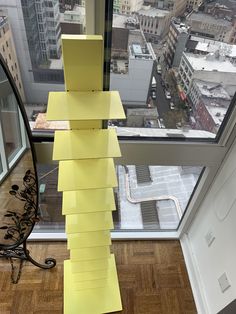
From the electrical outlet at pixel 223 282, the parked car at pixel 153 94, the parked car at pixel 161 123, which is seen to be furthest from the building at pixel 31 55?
the electrical outlet at pixel 223 282

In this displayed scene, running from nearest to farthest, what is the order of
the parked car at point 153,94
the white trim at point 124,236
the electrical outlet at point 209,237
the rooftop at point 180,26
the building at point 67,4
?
the building at point 67,4
the rooftop at point 180,26
the parked car at point 153,94
the electrical outlet at point 209,237
the white trim at point 124,236

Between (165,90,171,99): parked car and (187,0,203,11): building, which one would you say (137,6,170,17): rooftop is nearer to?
(187,0,203,11): building

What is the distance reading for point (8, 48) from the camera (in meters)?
1.19

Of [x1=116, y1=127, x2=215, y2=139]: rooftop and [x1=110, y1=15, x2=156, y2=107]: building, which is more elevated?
[x1=110, y1=15, x2=156, y2=107]: building

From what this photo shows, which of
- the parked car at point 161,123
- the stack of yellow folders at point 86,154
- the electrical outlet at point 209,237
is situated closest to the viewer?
the stack of yellow folders at point 86,154

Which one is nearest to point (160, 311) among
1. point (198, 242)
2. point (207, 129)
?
point (198, 242)

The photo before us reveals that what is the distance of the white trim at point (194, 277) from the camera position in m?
1.85

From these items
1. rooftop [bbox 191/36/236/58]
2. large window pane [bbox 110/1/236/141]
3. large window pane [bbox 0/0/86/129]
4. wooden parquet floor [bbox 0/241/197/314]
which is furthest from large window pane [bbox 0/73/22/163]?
wooden parquet floor [bbox 0/241/197/314]

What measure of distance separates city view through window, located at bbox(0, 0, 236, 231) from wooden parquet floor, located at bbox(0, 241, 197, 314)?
0.77 meters

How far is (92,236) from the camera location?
1.56 metres

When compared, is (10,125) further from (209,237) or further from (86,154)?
(209,237)

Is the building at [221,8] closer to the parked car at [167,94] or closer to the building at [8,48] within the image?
the parked car at [167,94]

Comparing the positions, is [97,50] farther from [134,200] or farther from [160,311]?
[160,311]

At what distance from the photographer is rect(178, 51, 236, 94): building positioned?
1.28 m
